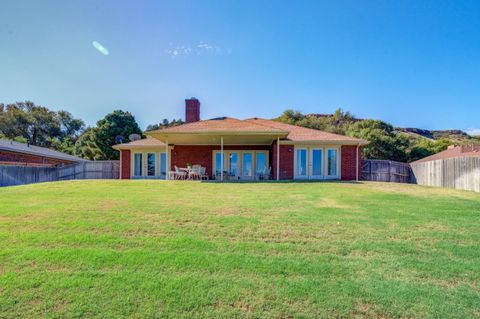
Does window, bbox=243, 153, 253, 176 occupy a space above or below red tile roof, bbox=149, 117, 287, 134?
below

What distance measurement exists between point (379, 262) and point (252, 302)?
7.23 feet

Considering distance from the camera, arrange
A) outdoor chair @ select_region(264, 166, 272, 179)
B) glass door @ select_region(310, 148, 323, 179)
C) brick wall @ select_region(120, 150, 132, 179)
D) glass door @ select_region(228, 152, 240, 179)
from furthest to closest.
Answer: brick wall @ select_region(120, 150, 132, 179)
glass door @ select_region(228, 152, 240, 179)
outdoor chair @ select_region(264, 166, 272, 179)
glass door @ select_region(310, 148, 323, 179)

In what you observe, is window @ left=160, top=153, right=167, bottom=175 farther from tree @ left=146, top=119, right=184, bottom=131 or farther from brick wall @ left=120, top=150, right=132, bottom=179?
tree @ left=146, top=119, right=184, bottom=131

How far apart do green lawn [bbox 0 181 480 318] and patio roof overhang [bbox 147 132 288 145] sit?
29.1 feet

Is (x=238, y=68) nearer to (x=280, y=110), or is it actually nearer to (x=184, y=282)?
(x=184, y=282)

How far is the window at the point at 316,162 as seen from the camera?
58.4 ft

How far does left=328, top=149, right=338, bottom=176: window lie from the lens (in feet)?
58.7

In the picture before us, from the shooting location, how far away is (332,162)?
17.9m

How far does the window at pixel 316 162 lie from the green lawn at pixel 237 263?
1066 centimetres

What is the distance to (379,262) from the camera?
13.8ft

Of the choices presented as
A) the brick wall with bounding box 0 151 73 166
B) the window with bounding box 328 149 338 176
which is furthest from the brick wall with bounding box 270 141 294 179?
the brick wall with bounding box 0 151 73 166

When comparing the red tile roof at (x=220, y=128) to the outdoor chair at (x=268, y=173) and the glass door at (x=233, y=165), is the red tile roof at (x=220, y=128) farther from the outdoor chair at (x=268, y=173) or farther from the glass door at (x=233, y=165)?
the outdoor chair at (x=268, y=173)

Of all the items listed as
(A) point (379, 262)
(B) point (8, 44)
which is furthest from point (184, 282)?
(B) point (8, 44)

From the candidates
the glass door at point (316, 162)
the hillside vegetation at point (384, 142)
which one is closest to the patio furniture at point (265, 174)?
the glass door at point (316, 162)
